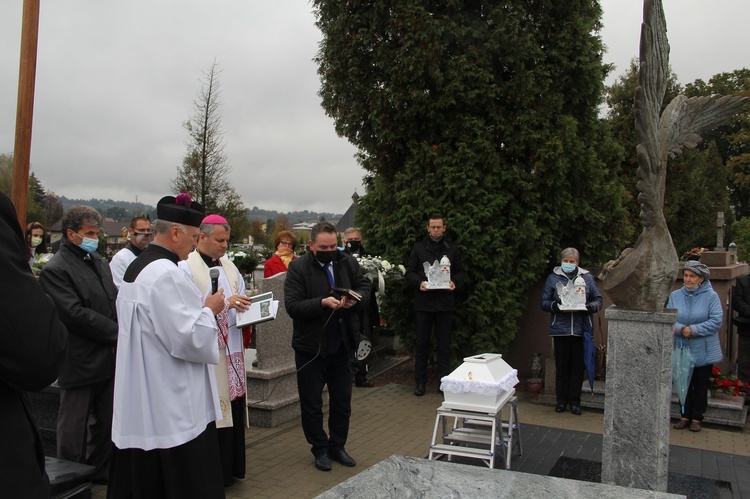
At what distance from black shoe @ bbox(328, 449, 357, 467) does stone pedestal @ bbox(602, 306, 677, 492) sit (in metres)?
2.19

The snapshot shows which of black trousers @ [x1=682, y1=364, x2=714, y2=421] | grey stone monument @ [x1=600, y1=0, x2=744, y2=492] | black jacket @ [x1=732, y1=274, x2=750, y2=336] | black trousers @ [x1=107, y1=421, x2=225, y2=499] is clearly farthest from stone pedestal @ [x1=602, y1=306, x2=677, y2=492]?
black jacket @ [x1=732, y1=274, x2=750, y2=336]

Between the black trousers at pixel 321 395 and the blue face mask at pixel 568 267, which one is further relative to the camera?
the blue face mask at pixel 568 267

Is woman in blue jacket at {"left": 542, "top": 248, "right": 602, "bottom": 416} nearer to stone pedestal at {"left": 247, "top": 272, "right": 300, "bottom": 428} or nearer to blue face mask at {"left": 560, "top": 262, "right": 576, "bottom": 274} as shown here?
blue face mask at {"left": 560, "top": 262, "right": 576, "bottom": 274}

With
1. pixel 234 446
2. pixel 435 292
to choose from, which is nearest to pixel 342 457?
pixel 234 446

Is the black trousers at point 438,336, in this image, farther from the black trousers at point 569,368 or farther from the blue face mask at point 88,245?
the blue face mask at point 88,245

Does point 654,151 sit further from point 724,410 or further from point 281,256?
point 281,256

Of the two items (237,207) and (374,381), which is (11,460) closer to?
(374,381)

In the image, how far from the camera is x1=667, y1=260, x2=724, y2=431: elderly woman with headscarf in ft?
23.0

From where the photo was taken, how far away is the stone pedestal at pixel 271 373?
22.7 ft

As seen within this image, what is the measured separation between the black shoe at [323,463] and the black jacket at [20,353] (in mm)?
3713

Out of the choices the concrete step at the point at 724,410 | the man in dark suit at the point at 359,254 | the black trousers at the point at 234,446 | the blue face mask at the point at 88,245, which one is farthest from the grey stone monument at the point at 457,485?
the man in dark suit at the point at 359,254

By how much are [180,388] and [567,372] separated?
5.50 meters

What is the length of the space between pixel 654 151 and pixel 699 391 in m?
3.58

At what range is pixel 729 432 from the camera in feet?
23.7
